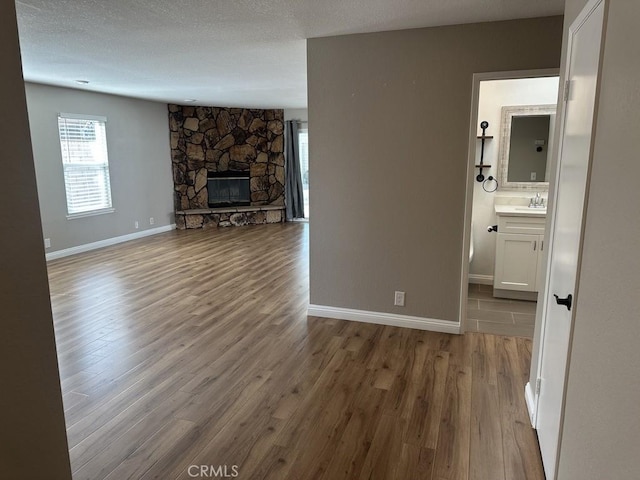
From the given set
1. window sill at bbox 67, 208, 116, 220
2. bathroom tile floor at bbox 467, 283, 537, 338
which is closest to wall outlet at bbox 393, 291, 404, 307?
bathroom tile floor at bbox 467, 283, 537, 338

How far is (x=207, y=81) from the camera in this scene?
5.46m

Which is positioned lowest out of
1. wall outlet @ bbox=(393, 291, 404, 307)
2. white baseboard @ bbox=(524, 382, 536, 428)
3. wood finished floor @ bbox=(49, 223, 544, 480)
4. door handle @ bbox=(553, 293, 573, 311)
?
wood finished floor @ bbox=(49, 223, 544, 480)

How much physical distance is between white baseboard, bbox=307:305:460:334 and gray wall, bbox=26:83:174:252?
14.4 ft

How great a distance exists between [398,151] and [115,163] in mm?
5461

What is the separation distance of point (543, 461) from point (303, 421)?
3.93 feet

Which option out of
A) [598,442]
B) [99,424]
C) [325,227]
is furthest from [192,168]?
[598,442]

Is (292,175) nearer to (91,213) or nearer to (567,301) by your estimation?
(91,213)

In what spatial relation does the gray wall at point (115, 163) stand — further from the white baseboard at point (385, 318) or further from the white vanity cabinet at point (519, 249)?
the white vanity cabinet at point (519, 249)

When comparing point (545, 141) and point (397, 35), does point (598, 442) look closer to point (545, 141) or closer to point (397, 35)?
point (397, 35)

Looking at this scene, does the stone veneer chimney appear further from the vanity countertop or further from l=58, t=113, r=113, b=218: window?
the vanity countertop

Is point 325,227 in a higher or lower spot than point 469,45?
lower

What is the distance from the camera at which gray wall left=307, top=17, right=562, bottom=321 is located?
3.12 meters

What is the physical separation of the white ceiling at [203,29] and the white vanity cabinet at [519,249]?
194cm

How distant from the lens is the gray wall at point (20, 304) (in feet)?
3.33
